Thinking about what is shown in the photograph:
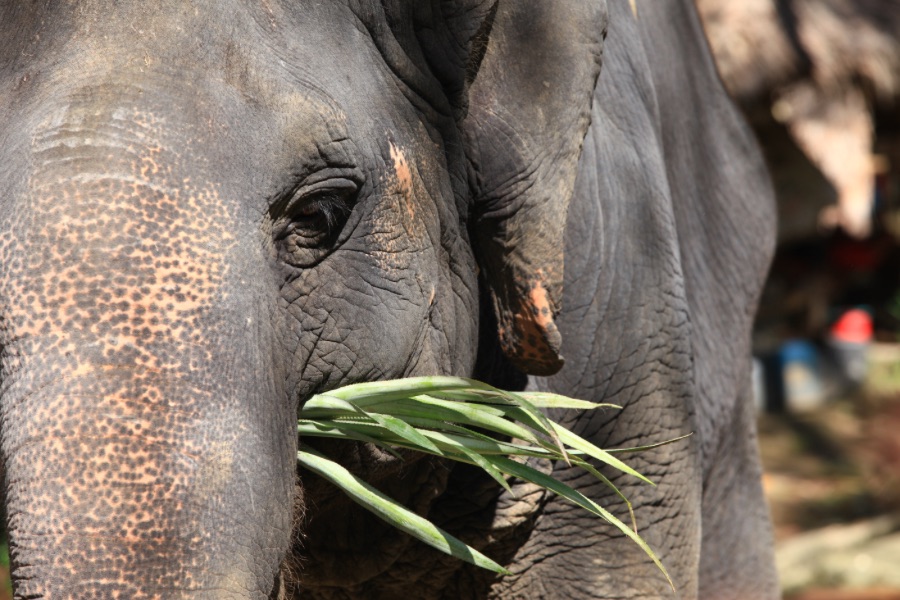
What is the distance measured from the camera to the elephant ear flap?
173 cm

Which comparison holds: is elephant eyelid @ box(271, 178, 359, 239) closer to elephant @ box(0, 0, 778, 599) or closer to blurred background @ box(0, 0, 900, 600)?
elephant @ box(0, 0, 778, 599)

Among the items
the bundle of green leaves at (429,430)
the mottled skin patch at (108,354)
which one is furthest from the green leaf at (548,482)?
the mottled skin patch at (108,354)

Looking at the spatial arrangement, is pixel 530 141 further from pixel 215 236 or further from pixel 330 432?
pixel 215 236

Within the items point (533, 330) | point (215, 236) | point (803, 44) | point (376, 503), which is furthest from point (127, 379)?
point (803, 44)

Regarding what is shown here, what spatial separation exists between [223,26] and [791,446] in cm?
565

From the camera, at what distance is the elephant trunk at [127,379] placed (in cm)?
115

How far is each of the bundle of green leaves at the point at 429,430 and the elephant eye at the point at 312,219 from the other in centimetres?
17

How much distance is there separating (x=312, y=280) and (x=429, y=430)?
0.27m

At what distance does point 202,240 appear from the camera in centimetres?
125

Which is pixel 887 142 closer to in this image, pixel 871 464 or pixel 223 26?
pixel 871 464

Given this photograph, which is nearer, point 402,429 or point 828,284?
point 402,429

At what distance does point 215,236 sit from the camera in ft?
4.15

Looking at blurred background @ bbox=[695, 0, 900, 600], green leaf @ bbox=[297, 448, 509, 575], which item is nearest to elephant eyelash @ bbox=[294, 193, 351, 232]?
green leaf @ bbox=[297, 448, 509, 575]

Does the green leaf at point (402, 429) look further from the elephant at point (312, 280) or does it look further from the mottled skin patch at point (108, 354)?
the mottled skin patch at point (108, 354)
